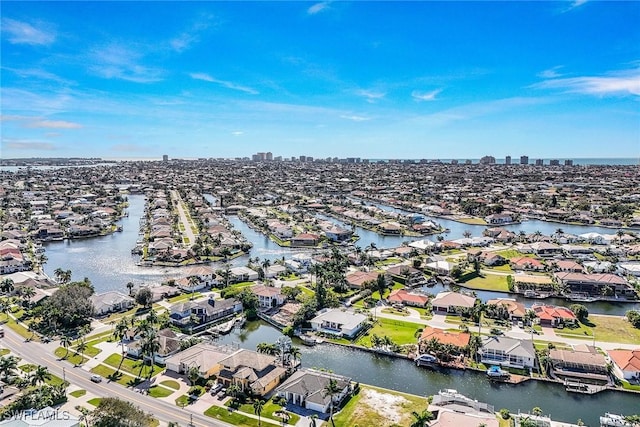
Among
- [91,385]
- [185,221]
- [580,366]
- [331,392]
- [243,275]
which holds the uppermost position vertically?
[185,221]

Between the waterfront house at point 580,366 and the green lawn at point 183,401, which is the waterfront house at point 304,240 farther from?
the green lawn at point 183,401

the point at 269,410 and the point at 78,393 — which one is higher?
the point at 78,393

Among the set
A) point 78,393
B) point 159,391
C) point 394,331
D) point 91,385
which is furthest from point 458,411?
point 78,393

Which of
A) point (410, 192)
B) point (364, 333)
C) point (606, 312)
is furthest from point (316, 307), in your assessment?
point (410, 192)

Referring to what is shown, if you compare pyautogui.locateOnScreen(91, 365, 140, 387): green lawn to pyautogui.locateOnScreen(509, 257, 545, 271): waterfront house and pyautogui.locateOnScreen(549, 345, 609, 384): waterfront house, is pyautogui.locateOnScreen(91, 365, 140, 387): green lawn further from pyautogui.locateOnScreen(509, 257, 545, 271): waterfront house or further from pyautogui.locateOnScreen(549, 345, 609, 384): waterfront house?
pyautogui.locateOnScreen(509, 257, 545, 271): waterfront house

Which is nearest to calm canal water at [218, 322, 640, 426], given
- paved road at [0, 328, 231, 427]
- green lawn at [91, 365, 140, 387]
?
green lawn at [91, 365, 140, 387]

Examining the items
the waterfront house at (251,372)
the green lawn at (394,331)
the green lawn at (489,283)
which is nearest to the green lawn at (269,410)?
the waterfront house at (251,372)

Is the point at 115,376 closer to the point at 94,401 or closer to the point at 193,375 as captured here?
the point at 94,401
